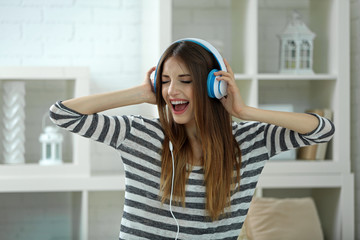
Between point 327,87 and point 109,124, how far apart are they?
1.59 m

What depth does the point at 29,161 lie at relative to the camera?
8.27ft

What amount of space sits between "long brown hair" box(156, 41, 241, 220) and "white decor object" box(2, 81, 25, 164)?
1237 mm

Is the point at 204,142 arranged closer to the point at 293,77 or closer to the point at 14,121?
the point at 293,77

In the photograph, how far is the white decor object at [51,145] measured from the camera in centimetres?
254

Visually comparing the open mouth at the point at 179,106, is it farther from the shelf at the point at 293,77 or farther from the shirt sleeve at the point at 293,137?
the shelf at the point at 293,77

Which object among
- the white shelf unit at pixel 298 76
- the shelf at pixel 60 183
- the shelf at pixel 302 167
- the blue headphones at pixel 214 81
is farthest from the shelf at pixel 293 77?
the blue headphones at pixel 214 81

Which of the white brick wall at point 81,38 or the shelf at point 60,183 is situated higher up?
the white brick wall at point 81,38

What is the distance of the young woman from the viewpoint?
1.46m

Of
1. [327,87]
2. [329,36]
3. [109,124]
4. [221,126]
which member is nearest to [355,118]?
[327,87]

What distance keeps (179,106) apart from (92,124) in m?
0.26

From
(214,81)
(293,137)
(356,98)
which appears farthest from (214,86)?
(356,98)

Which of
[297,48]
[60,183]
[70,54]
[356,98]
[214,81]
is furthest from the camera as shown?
[70,54]

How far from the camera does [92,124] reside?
147 cm

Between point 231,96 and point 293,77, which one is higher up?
point 293,77
